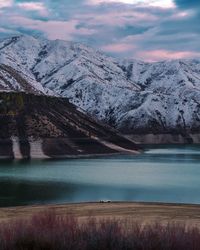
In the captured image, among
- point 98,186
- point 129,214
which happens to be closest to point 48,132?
point 98,186

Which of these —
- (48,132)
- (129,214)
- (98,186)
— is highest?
(129,214)

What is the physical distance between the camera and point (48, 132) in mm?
159875

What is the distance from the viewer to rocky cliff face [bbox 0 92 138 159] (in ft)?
495

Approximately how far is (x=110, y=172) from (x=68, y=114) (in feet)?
281

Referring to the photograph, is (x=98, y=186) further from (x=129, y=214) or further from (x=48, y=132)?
(x=48, y=132)

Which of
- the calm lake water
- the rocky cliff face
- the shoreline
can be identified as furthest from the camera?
the rocky cliff face

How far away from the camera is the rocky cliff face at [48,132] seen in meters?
151

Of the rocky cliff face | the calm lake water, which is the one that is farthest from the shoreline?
the rocky cliff face

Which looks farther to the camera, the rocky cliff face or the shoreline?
the rocky cliff face

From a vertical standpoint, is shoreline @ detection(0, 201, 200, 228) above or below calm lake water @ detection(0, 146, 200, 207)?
above

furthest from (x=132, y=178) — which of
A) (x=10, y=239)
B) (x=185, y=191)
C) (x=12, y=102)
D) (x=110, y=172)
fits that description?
(x=12, y=102)

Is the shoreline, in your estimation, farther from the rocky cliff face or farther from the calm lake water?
the rocky cliff face

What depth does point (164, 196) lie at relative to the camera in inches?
2474

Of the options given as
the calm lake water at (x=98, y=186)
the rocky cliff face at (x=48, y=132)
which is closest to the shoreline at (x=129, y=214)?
the calm lake water at (x=98, y=186)
